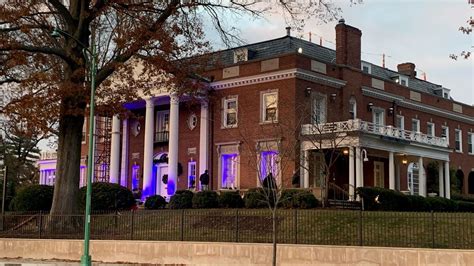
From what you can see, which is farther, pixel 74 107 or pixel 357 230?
pixel 74 107

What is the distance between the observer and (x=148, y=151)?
142 feet

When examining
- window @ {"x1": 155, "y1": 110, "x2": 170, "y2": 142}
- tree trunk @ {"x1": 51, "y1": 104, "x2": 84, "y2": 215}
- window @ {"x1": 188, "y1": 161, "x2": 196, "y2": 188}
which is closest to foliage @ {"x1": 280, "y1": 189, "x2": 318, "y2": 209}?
tree trunk @ {"x1": 51, "y1": 104, "x2": 84, "y2": 215}

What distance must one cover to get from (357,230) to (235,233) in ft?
13.7

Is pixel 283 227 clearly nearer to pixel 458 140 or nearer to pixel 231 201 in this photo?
pixel 231 201

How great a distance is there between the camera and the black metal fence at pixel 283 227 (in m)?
19.8

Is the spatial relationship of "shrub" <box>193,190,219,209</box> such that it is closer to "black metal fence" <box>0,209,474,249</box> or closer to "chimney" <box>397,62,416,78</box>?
"black metal fence" <box>0,209,474,249</box>

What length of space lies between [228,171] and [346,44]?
11.6m

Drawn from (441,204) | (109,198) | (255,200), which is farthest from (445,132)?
(109,198)

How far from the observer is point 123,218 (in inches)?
956

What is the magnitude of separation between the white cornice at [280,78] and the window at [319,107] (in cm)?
96

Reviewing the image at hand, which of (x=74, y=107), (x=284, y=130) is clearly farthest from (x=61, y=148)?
(x=284, y=130)

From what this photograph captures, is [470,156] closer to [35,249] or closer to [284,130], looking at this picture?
[284,130]

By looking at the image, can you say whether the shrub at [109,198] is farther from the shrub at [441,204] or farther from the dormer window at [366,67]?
the dormer window at [366,67]

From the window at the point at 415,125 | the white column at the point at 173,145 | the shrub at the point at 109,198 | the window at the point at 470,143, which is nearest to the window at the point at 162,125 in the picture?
the white column at the point at 173,145
